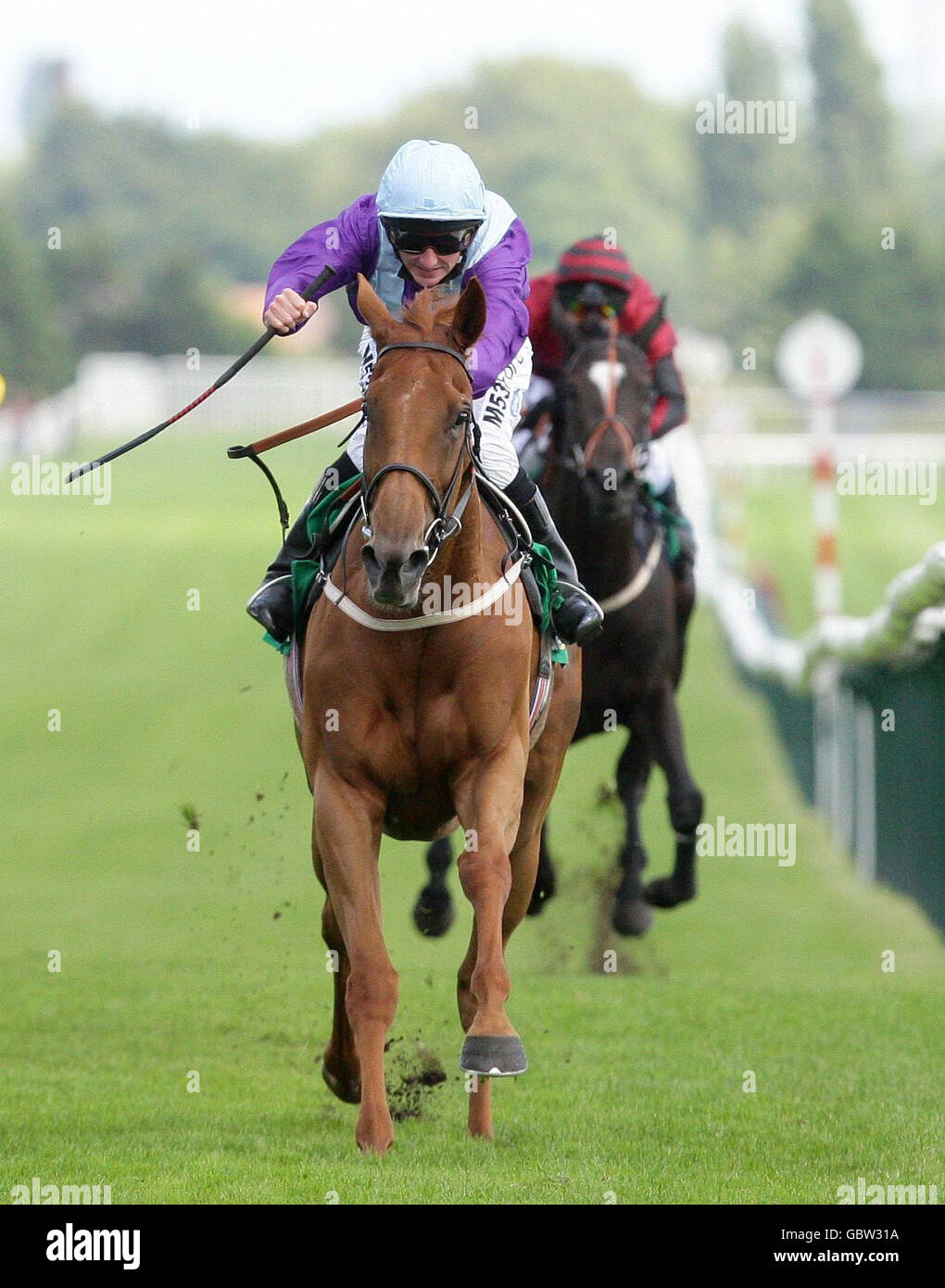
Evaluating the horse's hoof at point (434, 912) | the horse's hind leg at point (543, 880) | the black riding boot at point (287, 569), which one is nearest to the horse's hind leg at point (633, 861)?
the horse's hind leg at point (543, 880)

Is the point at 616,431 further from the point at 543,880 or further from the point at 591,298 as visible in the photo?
the point at 543,880

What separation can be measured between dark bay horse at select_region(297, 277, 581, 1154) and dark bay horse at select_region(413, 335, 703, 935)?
93.9 inches

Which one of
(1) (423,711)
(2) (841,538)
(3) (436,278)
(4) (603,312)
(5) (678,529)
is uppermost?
(2) (841,538)

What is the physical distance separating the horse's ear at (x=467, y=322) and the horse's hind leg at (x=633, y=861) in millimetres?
3743

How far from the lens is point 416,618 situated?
5.35 metres

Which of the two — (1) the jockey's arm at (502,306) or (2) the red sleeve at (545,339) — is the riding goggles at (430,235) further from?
(2) the red sleeve at (545,339)

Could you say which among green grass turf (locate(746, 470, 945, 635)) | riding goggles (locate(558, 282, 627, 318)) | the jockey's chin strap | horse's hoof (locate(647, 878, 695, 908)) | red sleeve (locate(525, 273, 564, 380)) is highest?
green grass turf (locate(746, 470, 945, 635))

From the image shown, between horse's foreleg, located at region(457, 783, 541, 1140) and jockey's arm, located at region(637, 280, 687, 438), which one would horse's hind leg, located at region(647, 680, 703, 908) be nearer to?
jockey's arm, located at region(637, 280, 687, 438)

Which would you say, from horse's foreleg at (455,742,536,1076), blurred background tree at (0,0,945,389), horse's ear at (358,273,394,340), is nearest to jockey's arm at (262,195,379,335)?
horse's ear at (358,273,394,340)

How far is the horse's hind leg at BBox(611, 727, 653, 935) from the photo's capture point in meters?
8.83

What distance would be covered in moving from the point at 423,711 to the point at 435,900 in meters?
2.85

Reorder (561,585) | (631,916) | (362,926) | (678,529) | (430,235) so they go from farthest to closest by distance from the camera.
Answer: (678,529)
(631,916)
(561,585)
(430,235)
(362,926)

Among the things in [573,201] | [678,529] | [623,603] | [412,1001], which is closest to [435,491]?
[412,1001]
